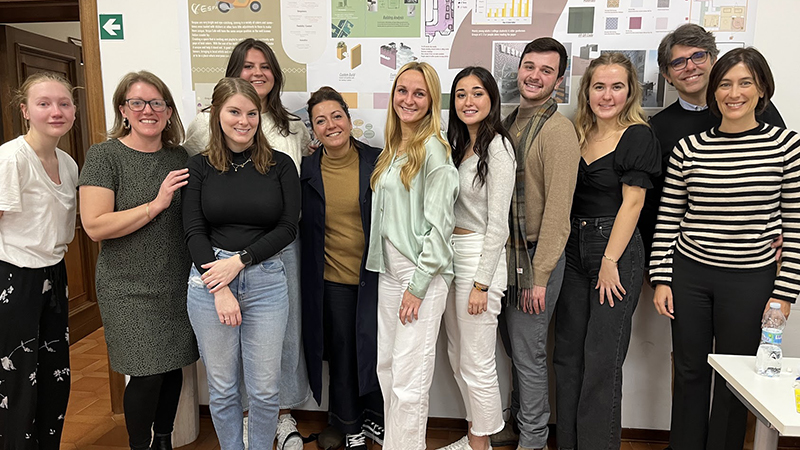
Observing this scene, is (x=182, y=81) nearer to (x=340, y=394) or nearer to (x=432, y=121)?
(x=432, y=121)

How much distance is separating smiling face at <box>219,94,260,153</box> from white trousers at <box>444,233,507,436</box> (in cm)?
89

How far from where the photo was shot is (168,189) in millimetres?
1886

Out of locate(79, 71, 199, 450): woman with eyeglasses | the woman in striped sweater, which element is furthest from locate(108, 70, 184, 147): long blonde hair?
the woman in striped sweater

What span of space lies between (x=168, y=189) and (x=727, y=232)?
81.6 inches

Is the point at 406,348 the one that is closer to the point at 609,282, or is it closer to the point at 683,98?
the point at 609,282

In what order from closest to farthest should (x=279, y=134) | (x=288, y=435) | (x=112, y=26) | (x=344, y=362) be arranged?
(x=279, y=134)
(x=344, y=362)
(x=288, y=435)
(x=112, y=26)

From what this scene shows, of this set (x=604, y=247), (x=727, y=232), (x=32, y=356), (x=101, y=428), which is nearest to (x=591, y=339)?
(x=604, y=247)

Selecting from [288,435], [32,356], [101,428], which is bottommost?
[101,428]

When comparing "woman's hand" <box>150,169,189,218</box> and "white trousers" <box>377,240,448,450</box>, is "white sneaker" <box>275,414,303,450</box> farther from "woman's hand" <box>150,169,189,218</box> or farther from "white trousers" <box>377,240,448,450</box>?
"woman's hand" <box>150,169,189,218</box>

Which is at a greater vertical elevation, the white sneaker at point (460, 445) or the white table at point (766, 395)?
the white table at point (766, 395)

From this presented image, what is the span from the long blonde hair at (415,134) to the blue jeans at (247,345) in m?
0.58

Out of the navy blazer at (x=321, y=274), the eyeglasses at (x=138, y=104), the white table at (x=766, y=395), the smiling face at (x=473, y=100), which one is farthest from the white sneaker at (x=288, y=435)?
the white table at (x=766, y=395)

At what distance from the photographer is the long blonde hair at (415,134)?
1.94 meters

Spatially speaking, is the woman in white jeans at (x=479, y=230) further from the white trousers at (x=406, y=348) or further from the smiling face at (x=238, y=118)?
the smiling face at (x=238, y=118)
